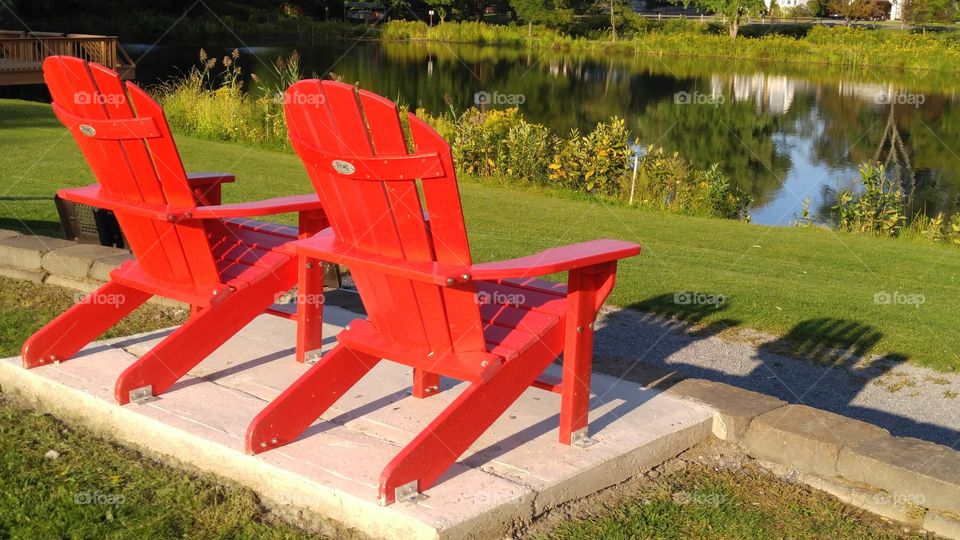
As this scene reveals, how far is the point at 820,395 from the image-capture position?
5.20 metres

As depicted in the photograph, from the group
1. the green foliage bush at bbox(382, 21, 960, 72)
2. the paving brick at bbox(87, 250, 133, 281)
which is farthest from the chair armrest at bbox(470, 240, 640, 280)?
the green foliage bush at bbox(382, 21, 960, 72)

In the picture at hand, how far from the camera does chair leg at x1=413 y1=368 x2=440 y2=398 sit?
13.7 ft

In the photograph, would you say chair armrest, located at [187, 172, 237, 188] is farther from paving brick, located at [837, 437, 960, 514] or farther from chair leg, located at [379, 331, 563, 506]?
paving brick, located at [837, 437, 960, 514]

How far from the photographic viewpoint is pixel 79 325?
4.38 meters

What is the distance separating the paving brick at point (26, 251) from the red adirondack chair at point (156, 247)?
1.79 metres

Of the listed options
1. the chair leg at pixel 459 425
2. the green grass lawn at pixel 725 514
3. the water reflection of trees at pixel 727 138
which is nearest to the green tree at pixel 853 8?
the water reflection of trees at pixel 727 138

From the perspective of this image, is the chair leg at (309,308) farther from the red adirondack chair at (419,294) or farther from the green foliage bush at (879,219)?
the green foliage bush at (879,219)

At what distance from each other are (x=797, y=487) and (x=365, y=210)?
5.59 feet

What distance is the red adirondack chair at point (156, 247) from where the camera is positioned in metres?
3.94

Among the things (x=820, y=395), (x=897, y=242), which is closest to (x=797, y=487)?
(x=820, y=395)

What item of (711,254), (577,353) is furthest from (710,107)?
(577,353)

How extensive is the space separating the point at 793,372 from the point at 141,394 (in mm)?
3108

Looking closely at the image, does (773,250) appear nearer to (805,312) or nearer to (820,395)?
(805,312)

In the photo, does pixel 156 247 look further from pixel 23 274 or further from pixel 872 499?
pixel 872 499
